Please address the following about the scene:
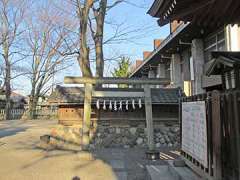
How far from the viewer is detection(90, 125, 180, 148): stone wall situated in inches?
540

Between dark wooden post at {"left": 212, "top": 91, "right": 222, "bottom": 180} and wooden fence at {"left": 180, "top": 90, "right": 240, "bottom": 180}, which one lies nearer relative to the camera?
wooden fence at {"left": 180, "top": 90, "right": 240, "bottom": 180}

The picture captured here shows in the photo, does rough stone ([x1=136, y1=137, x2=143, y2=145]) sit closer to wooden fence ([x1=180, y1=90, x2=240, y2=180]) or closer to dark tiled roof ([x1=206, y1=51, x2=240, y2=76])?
dark tiled roof ([x1=206, y1=51, x2=240, y2=76])

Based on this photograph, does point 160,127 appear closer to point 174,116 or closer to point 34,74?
point 174,116

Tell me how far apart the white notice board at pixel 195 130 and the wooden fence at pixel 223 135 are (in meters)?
0.17

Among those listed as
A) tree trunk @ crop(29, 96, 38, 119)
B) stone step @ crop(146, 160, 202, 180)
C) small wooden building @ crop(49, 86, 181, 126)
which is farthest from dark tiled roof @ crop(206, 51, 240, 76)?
tree trunk @ crop(29, 96, 38, 119)

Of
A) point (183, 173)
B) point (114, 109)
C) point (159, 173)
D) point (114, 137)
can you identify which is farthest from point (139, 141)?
point (183, 173)

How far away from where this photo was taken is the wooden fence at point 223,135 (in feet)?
13.7

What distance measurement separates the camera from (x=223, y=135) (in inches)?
183

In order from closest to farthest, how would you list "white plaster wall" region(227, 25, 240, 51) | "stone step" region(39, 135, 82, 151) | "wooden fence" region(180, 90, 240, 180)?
"wooden fence" region(180, 90, 240, 180) → "white plaster wall" region(227, 25, 240, 51) → "stone step" region(39, 135, 82, 151)

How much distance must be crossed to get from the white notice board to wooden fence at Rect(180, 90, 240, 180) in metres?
0.17

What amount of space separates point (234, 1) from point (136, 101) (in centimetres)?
896

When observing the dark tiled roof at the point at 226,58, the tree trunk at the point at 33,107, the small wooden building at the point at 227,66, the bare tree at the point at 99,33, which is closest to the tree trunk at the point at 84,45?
the bare tree at the point at 99,33

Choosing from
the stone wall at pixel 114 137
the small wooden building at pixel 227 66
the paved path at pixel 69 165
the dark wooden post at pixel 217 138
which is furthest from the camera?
the stone wall at pixel 114 137

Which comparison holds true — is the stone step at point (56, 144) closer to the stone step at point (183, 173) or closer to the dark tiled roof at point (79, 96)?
the dark tiled roof at point (79, 96)
